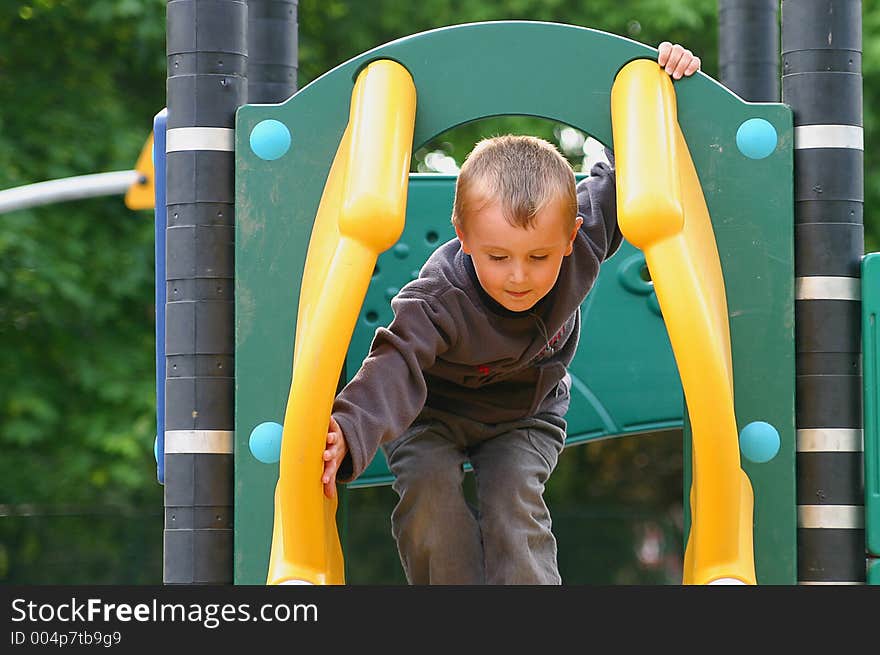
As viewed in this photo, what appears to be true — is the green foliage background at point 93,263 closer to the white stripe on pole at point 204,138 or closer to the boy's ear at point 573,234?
the white stripe on pole at point 204,138

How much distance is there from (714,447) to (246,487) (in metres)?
0.98

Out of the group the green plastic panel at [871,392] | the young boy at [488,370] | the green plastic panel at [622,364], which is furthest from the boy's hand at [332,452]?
the green plastic panel at [622,364]

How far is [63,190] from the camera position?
25.5 feet

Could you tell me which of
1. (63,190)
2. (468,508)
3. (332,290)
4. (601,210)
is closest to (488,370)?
(468,508)

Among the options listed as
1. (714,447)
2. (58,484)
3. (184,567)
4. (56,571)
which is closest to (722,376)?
(714,447)

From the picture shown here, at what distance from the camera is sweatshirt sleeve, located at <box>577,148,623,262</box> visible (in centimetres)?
307

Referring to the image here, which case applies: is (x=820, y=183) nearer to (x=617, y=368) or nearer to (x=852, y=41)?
(x=852, y=41)

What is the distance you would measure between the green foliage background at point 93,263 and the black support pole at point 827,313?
6225mm

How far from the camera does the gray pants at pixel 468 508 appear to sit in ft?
9.53

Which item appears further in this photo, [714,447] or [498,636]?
[714,447]

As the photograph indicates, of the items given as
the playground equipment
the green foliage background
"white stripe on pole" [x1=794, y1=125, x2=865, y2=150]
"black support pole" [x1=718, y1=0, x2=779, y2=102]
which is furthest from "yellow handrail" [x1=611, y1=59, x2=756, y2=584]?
the green foliage background

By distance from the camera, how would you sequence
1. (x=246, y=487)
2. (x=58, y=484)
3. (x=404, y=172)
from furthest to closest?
(x=58, y=484), (x=246, y=487), (x=404, y=172)

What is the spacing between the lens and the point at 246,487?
2.88 m

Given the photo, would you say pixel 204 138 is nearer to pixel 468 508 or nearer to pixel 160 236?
pixel 160 236
